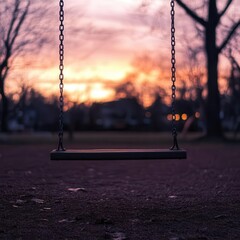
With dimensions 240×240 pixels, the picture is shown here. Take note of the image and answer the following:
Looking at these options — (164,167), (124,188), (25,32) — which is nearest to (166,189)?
(124,188)

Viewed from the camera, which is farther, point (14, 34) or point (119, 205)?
point (14, 34)

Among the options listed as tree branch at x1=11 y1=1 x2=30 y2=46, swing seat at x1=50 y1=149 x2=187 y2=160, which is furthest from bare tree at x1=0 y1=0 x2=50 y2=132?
swing seat at x1=50 y1=149 x2=187 y2=160

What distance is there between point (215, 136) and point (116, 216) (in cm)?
2172

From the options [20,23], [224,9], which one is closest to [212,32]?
[224,9]

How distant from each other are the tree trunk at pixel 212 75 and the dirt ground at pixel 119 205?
13.2 metres

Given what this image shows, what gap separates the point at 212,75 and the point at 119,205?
1960 centimetres

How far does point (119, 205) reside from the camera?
7137mm

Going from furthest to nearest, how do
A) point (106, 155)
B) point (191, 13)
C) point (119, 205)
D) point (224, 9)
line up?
point (191, 13), point (224, 9), point (119, 205), point (106, 155)

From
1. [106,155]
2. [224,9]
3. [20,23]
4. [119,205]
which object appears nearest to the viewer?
[106,155]

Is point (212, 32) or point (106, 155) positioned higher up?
point (212, 32)

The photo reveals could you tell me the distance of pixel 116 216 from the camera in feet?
20.9

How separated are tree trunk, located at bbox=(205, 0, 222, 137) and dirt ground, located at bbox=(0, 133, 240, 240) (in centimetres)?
1322

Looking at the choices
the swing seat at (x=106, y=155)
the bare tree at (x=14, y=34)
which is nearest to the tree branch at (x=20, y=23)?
the bare tree at (x=14, y=34)

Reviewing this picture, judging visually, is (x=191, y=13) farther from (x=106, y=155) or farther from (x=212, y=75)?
(x=106, y=155)
